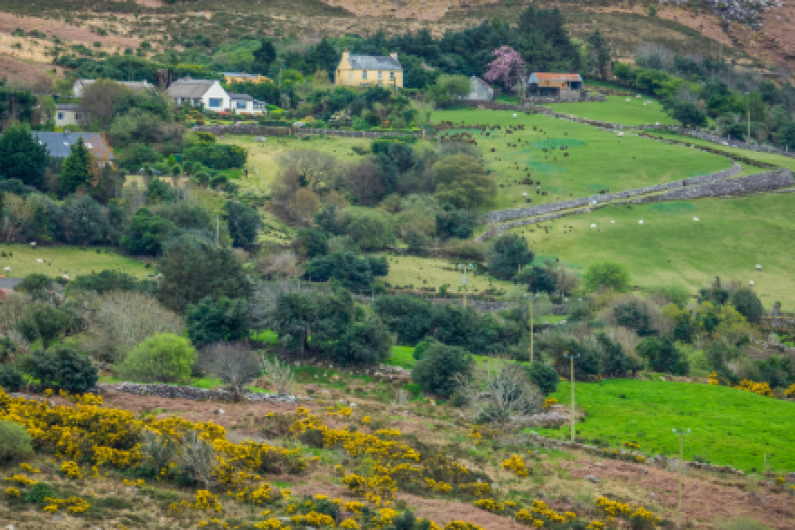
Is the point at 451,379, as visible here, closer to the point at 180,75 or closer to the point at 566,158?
the point at 566,158

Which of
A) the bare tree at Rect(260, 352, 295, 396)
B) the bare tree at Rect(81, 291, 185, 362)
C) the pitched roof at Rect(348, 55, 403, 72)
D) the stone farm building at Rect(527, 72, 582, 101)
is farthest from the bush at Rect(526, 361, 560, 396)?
the stone farm building at Rect(527, 72, 582, 101)

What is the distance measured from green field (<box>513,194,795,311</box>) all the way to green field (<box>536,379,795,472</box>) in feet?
71.5

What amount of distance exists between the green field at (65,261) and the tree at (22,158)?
1172cm

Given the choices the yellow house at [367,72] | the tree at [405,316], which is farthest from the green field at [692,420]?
the yellow house at [367,72]

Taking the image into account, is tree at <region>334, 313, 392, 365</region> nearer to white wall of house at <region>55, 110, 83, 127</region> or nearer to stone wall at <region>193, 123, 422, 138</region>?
stone wall at <region>193, 123, 422, 138</region>

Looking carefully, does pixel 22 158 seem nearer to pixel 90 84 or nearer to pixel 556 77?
Result: pixel 90 84

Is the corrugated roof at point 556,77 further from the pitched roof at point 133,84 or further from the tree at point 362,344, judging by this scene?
the tree at point 362,344

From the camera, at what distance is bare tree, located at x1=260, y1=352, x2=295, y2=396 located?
1631 inches

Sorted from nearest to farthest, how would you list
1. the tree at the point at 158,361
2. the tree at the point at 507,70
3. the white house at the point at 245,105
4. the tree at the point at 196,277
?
the tree at the point at 158,361 < the tree at the point at 196,277 < the white house at the point at 245,105 < the tree at the point at 507,70

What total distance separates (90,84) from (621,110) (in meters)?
62.7

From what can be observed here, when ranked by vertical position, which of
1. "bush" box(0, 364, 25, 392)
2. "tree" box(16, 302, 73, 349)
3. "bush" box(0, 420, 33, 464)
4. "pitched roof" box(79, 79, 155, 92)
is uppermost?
"pitched roof" box(79, 79, 155, 92)

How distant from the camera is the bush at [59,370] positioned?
34.8 metres

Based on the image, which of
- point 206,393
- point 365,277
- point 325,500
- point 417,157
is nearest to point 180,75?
point 417,157

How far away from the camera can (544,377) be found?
45250mm
